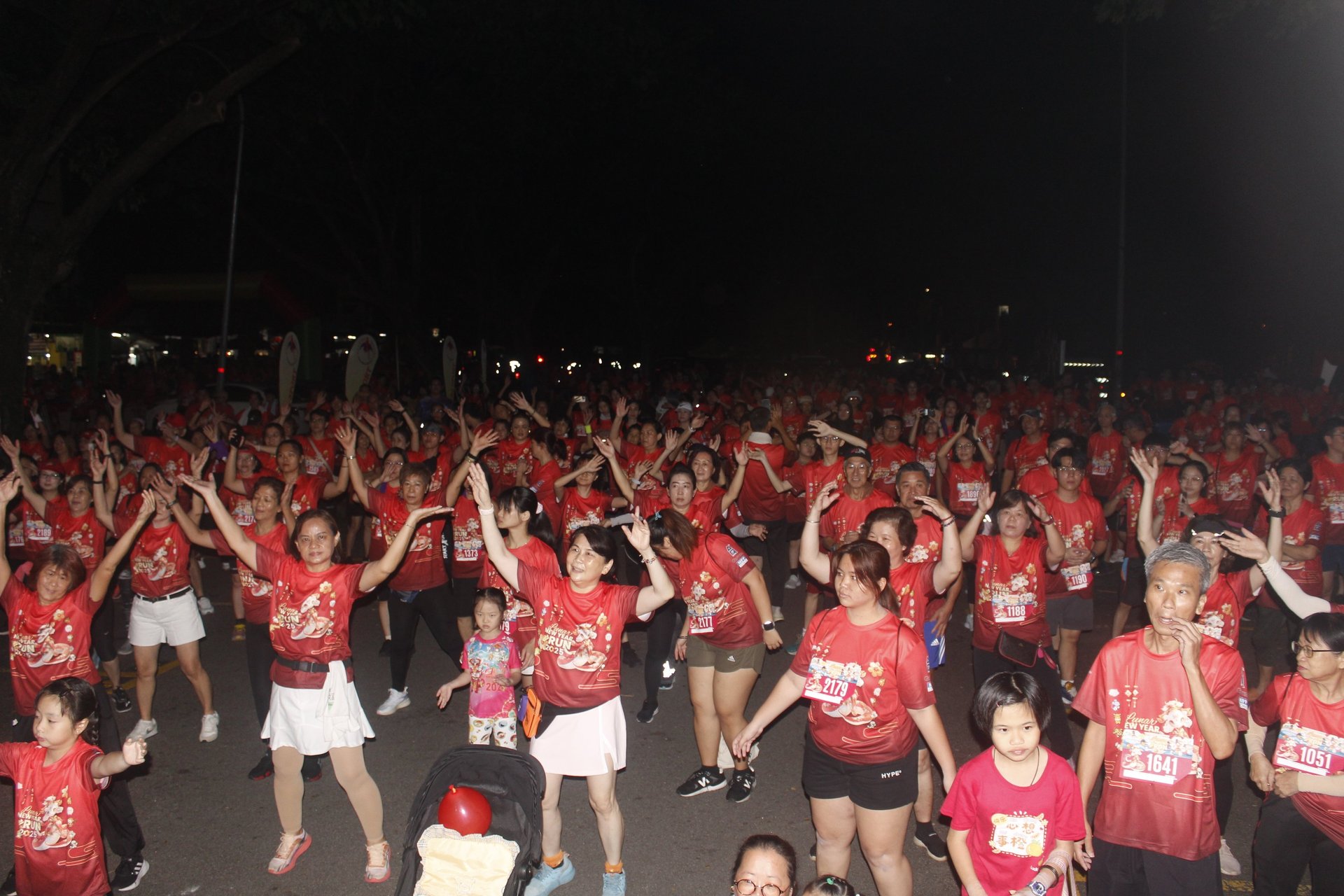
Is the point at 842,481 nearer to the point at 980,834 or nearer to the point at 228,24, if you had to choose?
the point at 980,834

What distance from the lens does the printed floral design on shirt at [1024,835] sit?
10.9 feet

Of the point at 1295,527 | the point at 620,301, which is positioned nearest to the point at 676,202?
the point at 620,301

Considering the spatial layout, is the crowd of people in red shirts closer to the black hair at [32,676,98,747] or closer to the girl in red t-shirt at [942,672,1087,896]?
the girl in red t-shirt at [942,672,1087,896]

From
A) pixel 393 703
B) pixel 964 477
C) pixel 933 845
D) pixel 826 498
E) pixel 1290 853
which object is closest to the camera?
pixel 1290 853

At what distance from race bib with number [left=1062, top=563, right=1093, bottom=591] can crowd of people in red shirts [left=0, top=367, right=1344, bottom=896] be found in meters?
0.01

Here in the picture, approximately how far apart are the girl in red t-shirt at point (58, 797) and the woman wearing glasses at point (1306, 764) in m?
4.58

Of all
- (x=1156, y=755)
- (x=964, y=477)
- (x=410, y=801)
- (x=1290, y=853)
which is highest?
(x=964, y=477)

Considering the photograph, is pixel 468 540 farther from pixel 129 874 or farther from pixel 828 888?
pixel 828 888

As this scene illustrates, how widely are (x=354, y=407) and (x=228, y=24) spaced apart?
6.55m

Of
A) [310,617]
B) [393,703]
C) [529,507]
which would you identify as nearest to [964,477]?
[529,507]

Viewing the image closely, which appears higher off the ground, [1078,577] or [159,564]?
[159,564]

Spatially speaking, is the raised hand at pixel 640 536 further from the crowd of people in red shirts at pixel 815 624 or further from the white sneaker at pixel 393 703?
the white sneaker at pixel 393 703

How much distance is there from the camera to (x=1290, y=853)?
12.5 ft

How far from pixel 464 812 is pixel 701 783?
2.43m
